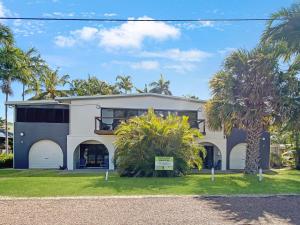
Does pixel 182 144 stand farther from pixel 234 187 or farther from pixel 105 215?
pixel 105 215

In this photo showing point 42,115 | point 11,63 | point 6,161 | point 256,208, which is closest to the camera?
point 256,208

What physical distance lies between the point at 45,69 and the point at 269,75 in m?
26.0

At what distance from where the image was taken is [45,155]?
30375 mm

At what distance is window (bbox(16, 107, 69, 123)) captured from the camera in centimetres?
3036

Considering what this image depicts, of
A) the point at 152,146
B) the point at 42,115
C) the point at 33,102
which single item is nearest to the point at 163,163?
the point at 152,146

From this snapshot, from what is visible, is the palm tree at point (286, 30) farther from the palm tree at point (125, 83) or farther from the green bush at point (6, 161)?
the palm tree at point (125, 83)

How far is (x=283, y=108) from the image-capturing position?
835 inches

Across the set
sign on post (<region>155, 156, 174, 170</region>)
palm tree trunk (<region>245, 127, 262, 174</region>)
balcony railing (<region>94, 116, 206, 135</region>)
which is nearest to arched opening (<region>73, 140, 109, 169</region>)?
balcony railing (<region>94, 116, 206, 135</region>)

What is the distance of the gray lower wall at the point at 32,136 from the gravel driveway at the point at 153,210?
18.4 meters

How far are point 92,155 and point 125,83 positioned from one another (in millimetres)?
21399

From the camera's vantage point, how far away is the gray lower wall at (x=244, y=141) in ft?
102

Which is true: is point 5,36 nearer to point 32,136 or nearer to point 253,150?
point 32,136

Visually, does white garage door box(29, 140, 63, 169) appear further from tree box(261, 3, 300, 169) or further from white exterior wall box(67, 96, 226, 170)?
tree box(261, 3, 300, 169)

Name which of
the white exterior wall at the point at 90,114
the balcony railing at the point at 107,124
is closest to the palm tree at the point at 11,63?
the white exterior wall at the point at 90,114
